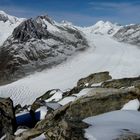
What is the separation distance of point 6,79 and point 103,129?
15591 centimetres

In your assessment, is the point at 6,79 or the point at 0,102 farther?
the point at 6,79

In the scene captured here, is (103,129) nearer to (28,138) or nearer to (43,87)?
(28,138)

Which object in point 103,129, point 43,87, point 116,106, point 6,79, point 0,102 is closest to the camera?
point 103,129

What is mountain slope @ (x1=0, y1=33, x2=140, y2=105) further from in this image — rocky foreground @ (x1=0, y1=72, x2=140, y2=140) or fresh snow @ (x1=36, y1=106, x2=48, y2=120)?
rocky foreground @ (x1=0, y1=72, x2=140, y2=140)

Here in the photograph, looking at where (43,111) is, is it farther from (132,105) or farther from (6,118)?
(132,105)

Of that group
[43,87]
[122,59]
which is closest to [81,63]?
[122,59]

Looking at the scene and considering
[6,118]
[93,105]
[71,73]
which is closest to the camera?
[93,105]

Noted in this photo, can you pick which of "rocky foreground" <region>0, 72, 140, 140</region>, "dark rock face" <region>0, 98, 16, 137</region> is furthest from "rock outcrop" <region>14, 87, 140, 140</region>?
"dark rock face" <region>0, 98, 16, 137</region>

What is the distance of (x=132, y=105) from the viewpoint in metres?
22.2

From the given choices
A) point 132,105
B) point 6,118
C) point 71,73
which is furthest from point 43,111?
point 71,73

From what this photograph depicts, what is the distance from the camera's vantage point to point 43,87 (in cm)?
12688

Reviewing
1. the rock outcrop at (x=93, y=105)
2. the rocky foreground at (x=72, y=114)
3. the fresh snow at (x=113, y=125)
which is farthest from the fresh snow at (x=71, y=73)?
the fresh snow at (x=113, y=125)

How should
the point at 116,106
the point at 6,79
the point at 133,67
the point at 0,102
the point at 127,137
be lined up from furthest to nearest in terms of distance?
the point at 6,79
the point at 133,67
the point at 0,102
the point at 116,106
the point at 127,137

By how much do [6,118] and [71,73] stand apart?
12185 centimetres
